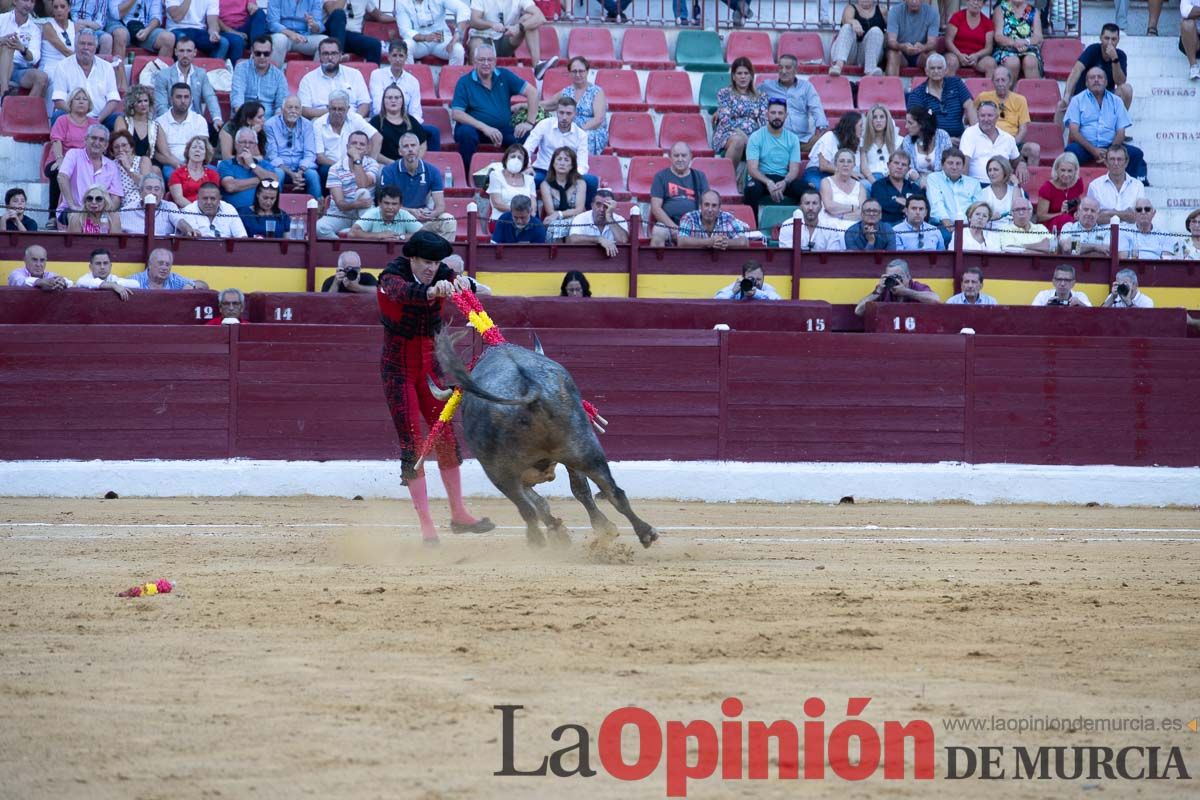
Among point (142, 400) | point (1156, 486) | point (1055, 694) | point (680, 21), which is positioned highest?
point (680, 21)

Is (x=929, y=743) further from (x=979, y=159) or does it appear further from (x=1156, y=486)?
(x=979, y=159)

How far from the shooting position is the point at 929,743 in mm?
3588

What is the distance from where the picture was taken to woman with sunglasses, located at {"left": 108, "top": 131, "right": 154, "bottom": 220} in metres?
11.3

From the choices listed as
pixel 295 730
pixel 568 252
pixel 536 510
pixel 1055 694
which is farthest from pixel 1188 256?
pixel 295 730

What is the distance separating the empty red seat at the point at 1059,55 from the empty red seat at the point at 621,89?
423 centimetres

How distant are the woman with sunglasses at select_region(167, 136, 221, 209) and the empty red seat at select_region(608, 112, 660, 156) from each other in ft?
12.3

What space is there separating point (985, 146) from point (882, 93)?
1542 millimetres

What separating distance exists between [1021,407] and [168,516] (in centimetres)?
619

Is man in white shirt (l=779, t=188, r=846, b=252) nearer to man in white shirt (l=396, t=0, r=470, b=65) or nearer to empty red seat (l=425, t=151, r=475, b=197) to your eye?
empty red seat (l=425, t=151, r=475, b=197)

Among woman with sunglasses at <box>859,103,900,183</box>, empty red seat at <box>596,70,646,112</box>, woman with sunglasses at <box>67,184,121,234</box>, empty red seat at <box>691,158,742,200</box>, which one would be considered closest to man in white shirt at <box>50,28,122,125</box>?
woman with sunglasses at <box>67,184,121,234</box>

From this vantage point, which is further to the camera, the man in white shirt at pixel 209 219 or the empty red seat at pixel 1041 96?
the empty red seat at pixel 1041 96

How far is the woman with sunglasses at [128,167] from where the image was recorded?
446 inches

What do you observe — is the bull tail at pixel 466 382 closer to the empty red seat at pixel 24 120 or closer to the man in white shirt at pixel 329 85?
the man in white shirt at pixel 329 85

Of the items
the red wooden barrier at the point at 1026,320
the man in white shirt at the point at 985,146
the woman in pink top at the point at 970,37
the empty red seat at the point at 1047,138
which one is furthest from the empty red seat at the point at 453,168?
the empty red seat at the point at 1047,138
